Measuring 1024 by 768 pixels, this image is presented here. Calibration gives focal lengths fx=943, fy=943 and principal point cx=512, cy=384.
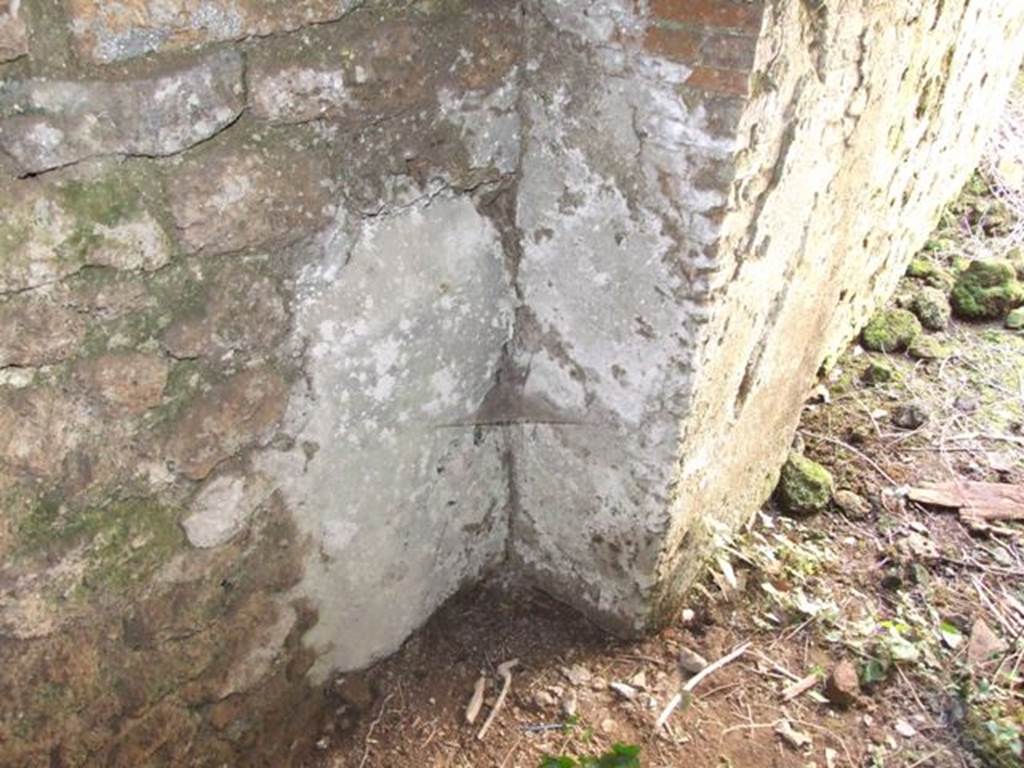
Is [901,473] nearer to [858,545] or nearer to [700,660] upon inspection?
[858,545]

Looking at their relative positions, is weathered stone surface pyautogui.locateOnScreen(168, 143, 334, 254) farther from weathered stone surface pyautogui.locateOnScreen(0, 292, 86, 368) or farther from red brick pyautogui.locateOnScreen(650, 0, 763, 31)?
red brick pyautogui.locateOnScreen(650, 0, 763, 31)

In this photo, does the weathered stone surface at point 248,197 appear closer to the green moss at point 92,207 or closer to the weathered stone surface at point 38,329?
the green moss at point 92,207

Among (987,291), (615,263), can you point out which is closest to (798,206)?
(615,263)

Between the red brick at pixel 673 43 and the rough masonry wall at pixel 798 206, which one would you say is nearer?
the red brick at pixel 673 43

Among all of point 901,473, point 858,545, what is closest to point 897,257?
point 901,473

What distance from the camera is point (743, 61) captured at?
1534 millimetres

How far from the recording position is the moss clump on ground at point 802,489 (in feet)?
9.00

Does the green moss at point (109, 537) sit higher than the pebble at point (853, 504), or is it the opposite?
the green moss at point (109, 537)

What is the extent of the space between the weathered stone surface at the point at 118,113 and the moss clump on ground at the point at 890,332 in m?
2.72

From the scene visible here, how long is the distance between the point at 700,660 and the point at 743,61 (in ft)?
4.58

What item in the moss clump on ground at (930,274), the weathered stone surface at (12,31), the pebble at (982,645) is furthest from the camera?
the moss clump on ground at (930,274)

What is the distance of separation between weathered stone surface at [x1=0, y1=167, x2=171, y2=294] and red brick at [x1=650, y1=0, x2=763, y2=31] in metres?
0.88

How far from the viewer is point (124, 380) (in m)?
1.40

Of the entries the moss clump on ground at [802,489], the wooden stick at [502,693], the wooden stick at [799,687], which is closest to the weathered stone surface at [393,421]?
the wooden stick at [502,693]
